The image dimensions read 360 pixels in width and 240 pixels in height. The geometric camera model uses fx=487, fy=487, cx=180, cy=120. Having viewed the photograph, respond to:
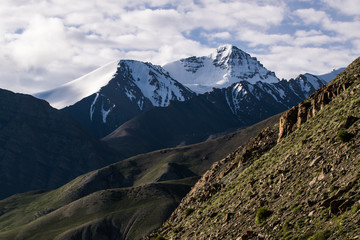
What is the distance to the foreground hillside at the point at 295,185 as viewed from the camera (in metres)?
32.2

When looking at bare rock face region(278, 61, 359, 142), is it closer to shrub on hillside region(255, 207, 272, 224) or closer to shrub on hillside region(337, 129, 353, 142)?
shrub on hillside region(337, 129, 353, 142)

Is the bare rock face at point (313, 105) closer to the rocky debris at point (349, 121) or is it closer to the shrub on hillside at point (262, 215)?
the rocky debris at point (349, 121)

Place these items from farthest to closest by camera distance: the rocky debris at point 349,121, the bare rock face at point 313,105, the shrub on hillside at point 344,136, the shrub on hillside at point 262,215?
the bare rock face at point 313,105 < the rocky debris at point 349,121 < the shrub on hillside at point 344,136 < the shrub on hillside at point 262,215

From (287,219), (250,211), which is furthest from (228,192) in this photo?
(287,219)

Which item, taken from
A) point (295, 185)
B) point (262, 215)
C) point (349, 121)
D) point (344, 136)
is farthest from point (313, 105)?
point (262, 215)

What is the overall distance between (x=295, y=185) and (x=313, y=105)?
2091cm

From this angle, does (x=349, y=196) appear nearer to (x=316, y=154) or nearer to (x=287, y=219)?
(x=287, y=219)

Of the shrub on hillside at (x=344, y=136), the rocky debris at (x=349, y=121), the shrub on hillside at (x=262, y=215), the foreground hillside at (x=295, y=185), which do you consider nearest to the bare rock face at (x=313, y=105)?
Result: the foreground hillside at (x=295, y=185)

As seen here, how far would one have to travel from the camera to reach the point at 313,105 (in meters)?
58.2

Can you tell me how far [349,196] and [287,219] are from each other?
207 inches

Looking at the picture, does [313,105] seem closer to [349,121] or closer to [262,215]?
[349,121]

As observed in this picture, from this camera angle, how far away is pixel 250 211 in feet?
139

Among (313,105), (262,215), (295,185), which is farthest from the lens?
(313,105)

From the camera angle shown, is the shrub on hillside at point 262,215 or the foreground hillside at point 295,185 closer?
the foreground hillside at point 295,185
